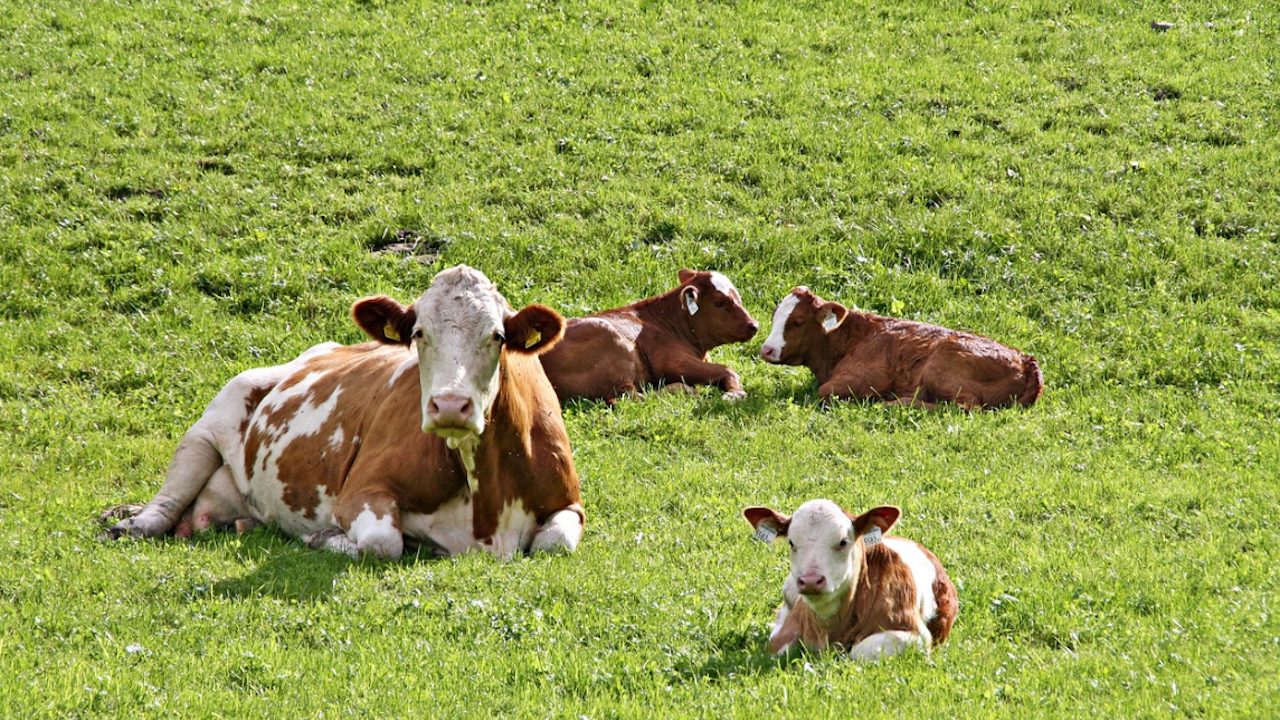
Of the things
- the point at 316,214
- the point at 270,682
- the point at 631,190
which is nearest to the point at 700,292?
the point at 631,190

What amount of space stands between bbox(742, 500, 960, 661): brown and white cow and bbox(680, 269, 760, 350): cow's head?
826 cm

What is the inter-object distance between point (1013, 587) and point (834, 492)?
2.68m

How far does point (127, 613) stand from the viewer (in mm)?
8539

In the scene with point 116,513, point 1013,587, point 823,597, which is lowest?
point 116,513

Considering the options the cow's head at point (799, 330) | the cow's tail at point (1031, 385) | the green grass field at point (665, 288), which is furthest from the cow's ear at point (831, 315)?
the cow's tail at point (1031, 385)

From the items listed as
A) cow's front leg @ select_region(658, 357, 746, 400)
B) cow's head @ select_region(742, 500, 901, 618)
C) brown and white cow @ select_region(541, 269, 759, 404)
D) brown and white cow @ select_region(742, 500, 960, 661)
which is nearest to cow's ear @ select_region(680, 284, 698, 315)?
brown and white cow @ select_region(541, 269, 759, 404)

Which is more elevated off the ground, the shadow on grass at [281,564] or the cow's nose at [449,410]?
the cow's nose at [449,410]

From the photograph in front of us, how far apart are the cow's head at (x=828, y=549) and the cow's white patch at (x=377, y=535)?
3461 mm

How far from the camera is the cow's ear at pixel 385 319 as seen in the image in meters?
10.0

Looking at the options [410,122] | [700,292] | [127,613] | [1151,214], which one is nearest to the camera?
[127,613]

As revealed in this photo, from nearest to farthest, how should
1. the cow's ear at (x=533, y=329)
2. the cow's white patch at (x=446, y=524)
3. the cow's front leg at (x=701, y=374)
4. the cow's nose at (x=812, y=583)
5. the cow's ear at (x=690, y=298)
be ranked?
1. the cow's nose at (x=812, y=583)
2. the cow's ear at (x=533, y=329)
3. the cow's white patch at (x=446, y=524)
4. the cow's front leg at (x=701, y=374)
5. the cow's ear at (x=690, y=298)

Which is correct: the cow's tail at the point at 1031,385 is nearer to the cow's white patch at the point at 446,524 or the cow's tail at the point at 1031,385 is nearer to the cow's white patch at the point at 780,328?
the cow's white patch at the point at 780,328

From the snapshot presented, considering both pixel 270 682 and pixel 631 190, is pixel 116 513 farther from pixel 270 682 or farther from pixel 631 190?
pixel 631 190

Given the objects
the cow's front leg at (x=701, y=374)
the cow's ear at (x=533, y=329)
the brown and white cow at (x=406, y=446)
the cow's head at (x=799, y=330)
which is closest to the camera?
the brown and white cow at (x=406, y=446)
